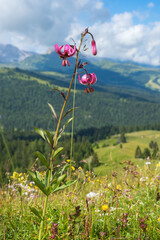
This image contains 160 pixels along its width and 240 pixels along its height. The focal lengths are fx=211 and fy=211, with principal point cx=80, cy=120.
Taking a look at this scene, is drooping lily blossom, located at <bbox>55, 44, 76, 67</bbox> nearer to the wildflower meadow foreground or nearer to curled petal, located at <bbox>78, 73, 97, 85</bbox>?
the wildflower meadow foreground

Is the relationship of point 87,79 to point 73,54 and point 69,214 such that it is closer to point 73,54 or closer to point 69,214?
point 73,54

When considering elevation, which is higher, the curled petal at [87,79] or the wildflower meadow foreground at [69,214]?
the curled petal at [87,79]

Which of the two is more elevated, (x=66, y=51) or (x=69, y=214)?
(x=66, y=51)

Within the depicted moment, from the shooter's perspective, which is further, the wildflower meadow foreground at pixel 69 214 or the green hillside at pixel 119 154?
the green hillside at pixel 119 154

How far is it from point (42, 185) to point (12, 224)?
1.41m

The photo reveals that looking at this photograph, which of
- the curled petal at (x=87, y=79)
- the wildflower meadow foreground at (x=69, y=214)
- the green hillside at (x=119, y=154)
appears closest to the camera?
the wildflower meadow foreground at (x=69, y=214)

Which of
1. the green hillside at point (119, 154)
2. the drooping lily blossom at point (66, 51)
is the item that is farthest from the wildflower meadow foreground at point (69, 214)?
the green hillside at point (119, 154)

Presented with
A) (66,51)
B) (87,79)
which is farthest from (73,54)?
(87,79)

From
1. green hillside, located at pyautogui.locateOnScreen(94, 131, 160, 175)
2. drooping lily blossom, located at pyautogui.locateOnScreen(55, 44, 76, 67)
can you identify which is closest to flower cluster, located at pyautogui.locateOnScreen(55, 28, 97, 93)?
drooping lily blossom, located at pyautogui.locateOnScreen(55, 44, 76, 67)

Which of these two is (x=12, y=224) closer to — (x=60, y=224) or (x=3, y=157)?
(x=60, y=224)

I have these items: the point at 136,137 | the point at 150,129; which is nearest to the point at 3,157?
the point at 136,137

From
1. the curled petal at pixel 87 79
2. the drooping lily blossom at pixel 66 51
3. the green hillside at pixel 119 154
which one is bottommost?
the green hillside at pixel 119 154

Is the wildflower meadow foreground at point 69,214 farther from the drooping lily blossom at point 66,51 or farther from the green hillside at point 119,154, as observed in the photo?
the green hillside at point 119,154

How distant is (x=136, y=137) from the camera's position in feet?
514
